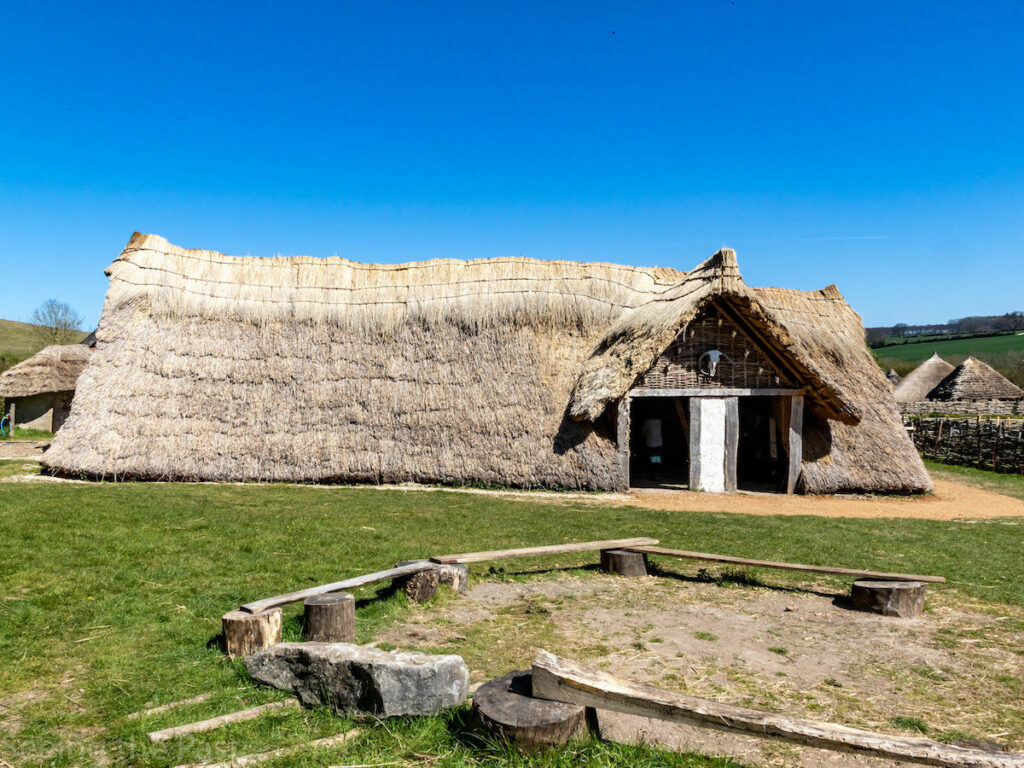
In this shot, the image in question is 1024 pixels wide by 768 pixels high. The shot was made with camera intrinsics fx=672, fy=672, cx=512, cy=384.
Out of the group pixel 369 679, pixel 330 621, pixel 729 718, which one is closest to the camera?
pixel 729 718

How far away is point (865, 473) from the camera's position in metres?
14.8

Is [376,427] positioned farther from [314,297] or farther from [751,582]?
[751,582]

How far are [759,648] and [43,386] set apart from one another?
24.8 m

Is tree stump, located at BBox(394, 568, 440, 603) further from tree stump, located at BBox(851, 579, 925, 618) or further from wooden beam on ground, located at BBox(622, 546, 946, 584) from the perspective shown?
tree stump, located at BBox(851, 579, 925, 618)

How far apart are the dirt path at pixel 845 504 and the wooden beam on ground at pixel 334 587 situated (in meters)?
7.30

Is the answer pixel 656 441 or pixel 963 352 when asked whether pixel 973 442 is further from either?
pixel 963 352

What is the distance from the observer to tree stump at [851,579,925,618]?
647cm

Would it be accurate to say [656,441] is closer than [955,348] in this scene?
Yes

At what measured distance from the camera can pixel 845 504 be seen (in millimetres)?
13844

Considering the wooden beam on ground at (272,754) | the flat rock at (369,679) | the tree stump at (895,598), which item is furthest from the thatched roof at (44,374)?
the tree stump at (895,598)

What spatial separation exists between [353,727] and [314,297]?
Result: 547 inches

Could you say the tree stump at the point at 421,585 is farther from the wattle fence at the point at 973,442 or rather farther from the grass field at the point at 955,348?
the grass field at the point at 955,348

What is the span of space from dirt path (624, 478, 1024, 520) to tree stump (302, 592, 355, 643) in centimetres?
859

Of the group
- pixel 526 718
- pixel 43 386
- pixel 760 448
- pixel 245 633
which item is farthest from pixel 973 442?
pixel 43 386
